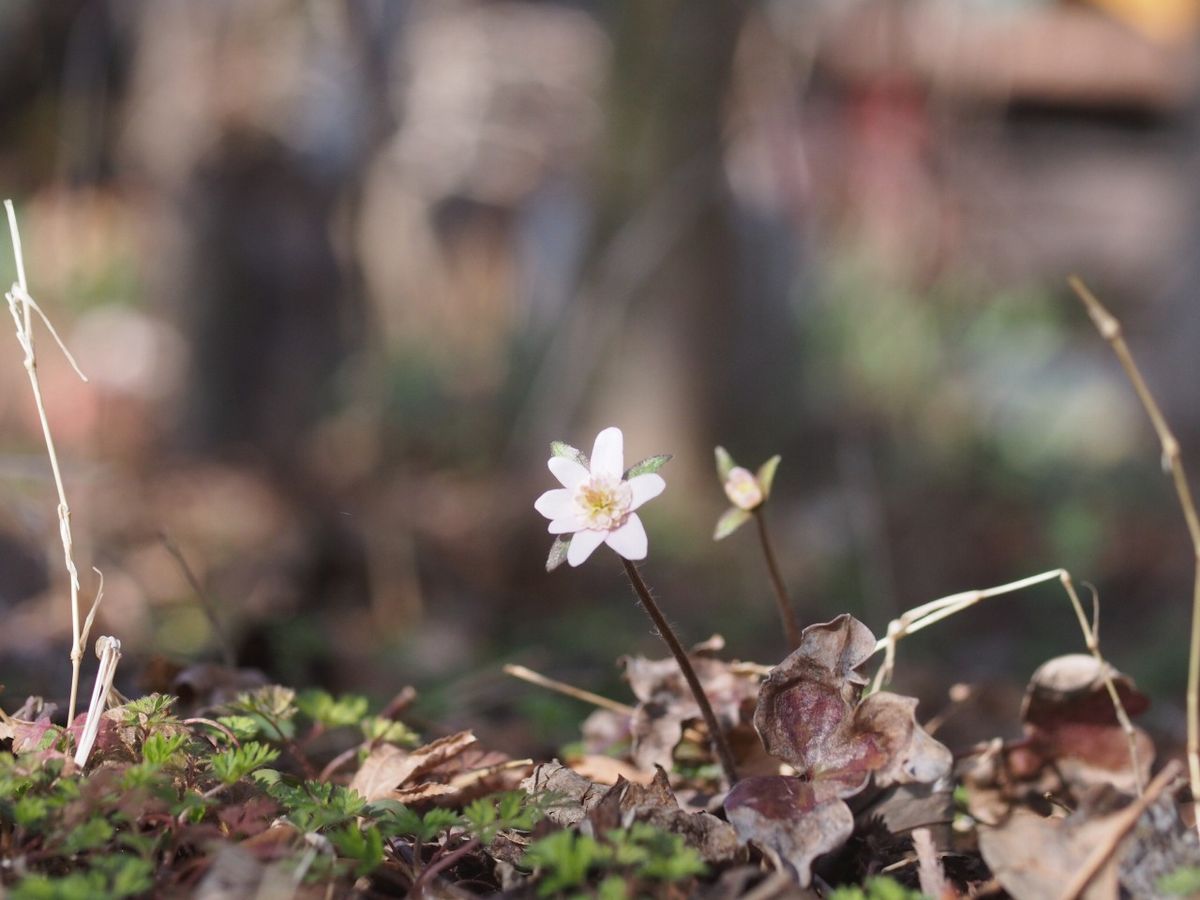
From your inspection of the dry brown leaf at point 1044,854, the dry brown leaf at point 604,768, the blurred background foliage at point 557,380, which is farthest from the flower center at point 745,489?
the blurred background foliage at point 557,380

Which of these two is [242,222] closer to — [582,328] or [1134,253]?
[582,328]

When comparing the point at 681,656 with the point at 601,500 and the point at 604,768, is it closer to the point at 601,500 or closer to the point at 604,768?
the point at 601,500

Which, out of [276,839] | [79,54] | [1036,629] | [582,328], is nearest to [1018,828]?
[276,839]

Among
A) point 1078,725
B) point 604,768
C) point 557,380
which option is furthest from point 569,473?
point 557,380

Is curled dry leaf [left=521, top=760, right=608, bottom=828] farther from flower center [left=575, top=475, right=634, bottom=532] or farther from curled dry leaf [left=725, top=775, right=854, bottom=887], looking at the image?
flower center [left=575, top=475, right=634, bottom=532]

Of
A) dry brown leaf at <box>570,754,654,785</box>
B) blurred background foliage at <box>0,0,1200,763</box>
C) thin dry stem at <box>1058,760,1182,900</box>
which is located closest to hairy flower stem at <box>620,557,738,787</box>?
dry brown leaf at <box>570,754,654,785</box>

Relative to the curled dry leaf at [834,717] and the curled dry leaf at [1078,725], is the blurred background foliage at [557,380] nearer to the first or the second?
the curled dry leaf at [1078,725]
